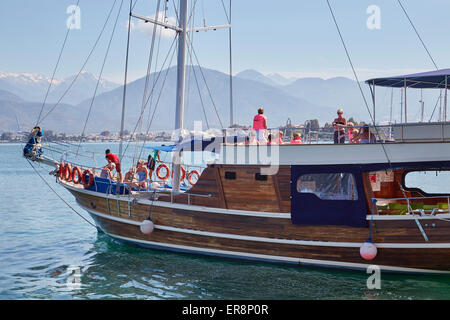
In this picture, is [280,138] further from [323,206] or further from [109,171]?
[109,171]

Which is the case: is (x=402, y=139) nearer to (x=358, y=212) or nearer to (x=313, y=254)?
(x=358, y=212)

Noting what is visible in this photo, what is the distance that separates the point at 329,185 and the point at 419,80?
3.62 metres

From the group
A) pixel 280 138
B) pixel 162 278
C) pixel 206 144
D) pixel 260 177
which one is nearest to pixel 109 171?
pixel 206 144

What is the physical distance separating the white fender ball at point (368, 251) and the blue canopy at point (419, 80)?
398cm

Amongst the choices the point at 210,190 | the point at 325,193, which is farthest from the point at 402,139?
the point at 210,190

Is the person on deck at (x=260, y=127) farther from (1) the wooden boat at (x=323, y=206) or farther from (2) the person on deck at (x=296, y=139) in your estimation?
(2) the person on deck at (x=296, y=139)

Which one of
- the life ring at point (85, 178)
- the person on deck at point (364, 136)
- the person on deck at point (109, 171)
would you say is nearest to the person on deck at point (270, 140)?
the person on deck at point (364, 136)

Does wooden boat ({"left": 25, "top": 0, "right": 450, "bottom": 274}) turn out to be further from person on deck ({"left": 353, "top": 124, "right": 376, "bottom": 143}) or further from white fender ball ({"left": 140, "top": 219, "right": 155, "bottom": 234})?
person on deck ({"left": 353, "top": 124, "right": 376, "bottom": 143})

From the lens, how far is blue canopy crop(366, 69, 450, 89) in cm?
1168

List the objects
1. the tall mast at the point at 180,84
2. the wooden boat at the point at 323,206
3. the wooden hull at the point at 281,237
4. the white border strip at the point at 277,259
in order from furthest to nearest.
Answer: the tall mast at the point at 180,84, the white border strip at the point at 277,259, the wooden boat at the point at 323,206, the wooden hull at the point at 281,237

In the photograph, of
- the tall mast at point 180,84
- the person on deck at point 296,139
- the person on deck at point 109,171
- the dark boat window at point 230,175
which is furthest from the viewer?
the person on deck at point 109,171

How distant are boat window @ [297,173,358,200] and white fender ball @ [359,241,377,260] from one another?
3.60 ft

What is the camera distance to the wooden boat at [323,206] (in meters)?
10.8

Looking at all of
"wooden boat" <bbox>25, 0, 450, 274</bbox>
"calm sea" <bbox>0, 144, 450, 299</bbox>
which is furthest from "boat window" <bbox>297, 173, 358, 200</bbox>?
"calm sea" <bbox>0, 144, 450, 299</bbox>
